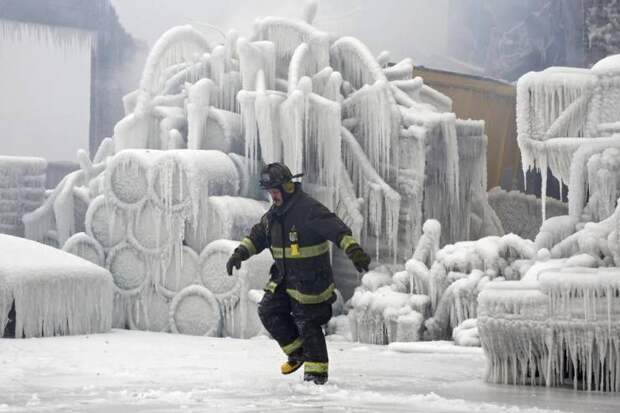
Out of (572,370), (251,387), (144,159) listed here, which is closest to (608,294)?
(572,370)

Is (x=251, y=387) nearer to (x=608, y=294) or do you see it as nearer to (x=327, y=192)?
(x=608, y=294)

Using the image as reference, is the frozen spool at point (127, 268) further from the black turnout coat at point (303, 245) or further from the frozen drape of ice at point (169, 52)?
the black turnout coat at point (303, 245)

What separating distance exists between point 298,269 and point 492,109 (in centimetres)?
1744

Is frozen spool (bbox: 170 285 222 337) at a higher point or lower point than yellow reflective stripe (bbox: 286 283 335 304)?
lower

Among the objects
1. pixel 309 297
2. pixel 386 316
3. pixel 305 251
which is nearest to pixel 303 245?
pixel 305 251

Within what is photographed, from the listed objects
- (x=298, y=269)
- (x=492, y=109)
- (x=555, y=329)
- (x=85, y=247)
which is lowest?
(x=555, y=329)

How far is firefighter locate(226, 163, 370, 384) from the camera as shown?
1141 centimetres

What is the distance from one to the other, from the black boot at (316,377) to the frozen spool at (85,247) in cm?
924

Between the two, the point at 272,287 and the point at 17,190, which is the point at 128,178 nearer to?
the point at 17,190

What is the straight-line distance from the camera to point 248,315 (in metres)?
18.7

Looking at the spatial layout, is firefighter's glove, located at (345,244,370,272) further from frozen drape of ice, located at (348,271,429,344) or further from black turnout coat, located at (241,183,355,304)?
frozen drape of ice, located at (348,271,429,344)

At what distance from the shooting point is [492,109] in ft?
93.0

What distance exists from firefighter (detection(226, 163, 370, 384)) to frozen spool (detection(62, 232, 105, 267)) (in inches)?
338

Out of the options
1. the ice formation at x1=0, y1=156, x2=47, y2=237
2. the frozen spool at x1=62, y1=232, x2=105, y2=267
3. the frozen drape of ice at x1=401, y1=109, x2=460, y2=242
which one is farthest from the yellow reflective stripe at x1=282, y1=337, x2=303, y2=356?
the ice formation at x1=0, y1=156, x2=47, y2=237
